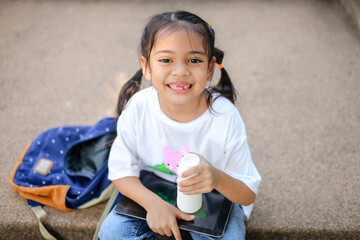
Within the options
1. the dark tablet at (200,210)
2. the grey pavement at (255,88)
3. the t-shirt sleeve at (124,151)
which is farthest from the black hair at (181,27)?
the grey pavement at (255,88)

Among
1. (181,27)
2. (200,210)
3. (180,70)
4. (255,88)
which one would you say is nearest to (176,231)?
(200,210)

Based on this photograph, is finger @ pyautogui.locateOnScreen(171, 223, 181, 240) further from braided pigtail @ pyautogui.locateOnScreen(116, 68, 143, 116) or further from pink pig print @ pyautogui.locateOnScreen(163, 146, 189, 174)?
braided pigtail @ pyautogui.locateOnScreen(116, 68, 143, 116)

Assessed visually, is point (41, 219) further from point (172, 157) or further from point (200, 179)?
point (200, 179)

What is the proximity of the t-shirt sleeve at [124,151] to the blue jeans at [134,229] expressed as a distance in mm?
151

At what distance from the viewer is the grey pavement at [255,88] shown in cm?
145

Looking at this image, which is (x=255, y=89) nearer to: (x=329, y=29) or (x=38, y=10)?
(x=329, y=29)

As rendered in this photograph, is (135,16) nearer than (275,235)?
No

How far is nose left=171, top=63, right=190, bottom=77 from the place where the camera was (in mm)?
1065

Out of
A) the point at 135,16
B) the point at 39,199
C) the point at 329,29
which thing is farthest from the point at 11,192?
the point at 329,29

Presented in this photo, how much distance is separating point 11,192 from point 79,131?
39cm

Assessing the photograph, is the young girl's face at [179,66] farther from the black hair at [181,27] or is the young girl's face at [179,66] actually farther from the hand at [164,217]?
the hand at [164,217]

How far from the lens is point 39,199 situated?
1.45 m

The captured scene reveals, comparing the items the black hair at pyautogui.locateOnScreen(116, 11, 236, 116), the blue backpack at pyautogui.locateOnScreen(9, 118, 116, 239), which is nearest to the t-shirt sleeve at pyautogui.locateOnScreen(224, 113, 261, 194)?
the black hair at pyautogui.locateOnScreen(116, 11, 236, 116)

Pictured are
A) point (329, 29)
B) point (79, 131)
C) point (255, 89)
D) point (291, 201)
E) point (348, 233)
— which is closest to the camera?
point (348, 233)
